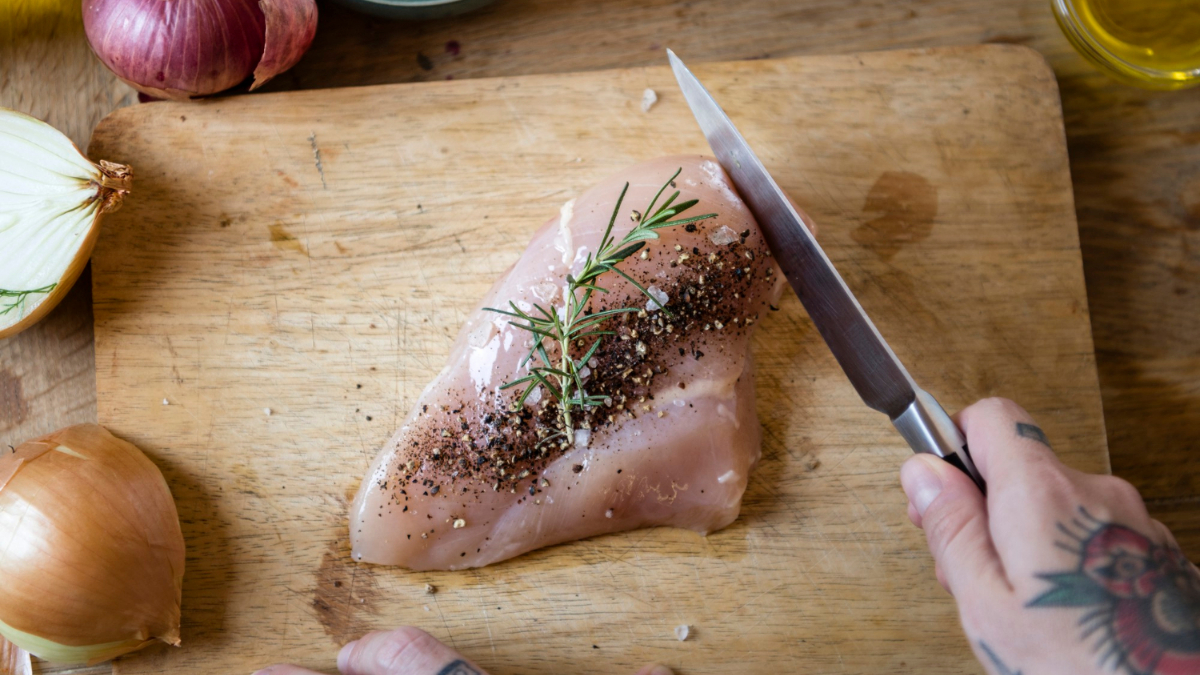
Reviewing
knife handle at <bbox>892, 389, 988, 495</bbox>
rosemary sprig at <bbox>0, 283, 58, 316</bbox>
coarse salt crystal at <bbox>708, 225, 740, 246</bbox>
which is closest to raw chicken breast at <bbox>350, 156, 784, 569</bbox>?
coarse salt crystal at <bbox>708, 225, 740, 246</bbox>

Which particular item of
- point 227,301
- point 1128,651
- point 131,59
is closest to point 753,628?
point 1128,651

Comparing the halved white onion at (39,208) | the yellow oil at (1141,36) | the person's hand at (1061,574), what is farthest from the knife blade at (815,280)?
the halved white onion at (39,208)

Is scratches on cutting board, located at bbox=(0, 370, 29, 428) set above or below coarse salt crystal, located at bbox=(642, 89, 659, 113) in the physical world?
below

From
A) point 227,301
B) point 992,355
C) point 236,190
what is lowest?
point 992,355

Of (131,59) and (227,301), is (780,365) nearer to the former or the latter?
(227,301)

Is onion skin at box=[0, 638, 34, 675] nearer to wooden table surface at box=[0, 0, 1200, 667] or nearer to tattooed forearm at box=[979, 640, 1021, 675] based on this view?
wooden table surface at box=[0, 0, 1200, 667]

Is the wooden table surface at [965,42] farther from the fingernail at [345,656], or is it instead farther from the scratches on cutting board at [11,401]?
the fingernail at [345,656]
